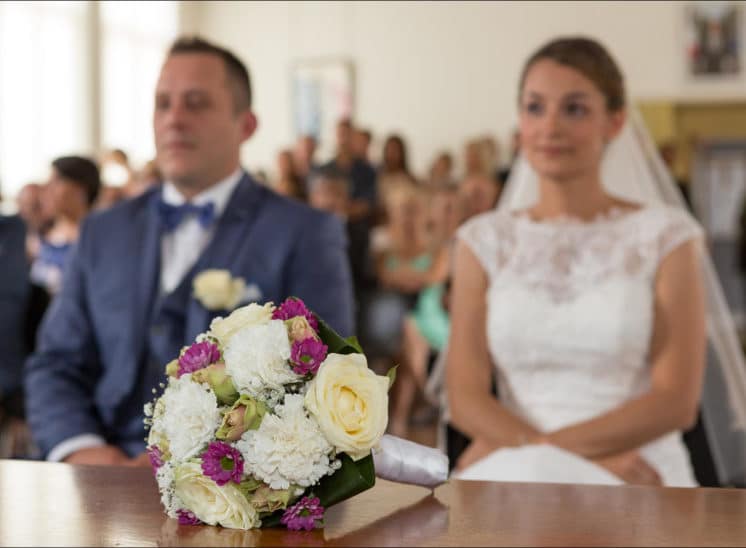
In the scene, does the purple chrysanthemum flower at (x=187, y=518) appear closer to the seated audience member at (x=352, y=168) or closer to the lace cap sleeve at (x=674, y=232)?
the lace cap sleeve at (x=674, y=232)

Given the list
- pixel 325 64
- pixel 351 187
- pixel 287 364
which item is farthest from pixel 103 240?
pixel 351 187

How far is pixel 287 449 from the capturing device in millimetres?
1262

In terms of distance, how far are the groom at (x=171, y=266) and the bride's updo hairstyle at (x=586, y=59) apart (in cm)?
63

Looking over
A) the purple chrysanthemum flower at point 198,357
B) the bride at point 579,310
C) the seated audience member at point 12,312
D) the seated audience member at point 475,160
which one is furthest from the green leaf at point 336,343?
the seated audience member at point 475,160

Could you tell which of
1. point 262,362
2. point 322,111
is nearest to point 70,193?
point 262,362

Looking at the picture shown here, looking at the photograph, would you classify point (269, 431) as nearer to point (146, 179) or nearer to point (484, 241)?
A: point (484, 241)

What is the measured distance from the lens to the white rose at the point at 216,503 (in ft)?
4.10

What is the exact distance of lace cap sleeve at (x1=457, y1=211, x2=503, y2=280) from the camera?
300 cm

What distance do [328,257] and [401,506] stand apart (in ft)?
5.14

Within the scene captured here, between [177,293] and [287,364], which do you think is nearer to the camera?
[287,364]

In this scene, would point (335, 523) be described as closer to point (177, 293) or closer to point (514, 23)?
point (177, 293)

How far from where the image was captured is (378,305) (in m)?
6.43

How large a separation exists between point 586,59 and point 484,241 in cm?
49

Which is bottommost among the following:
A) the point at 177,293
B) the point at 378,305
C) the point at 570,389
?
the point at 378,305
